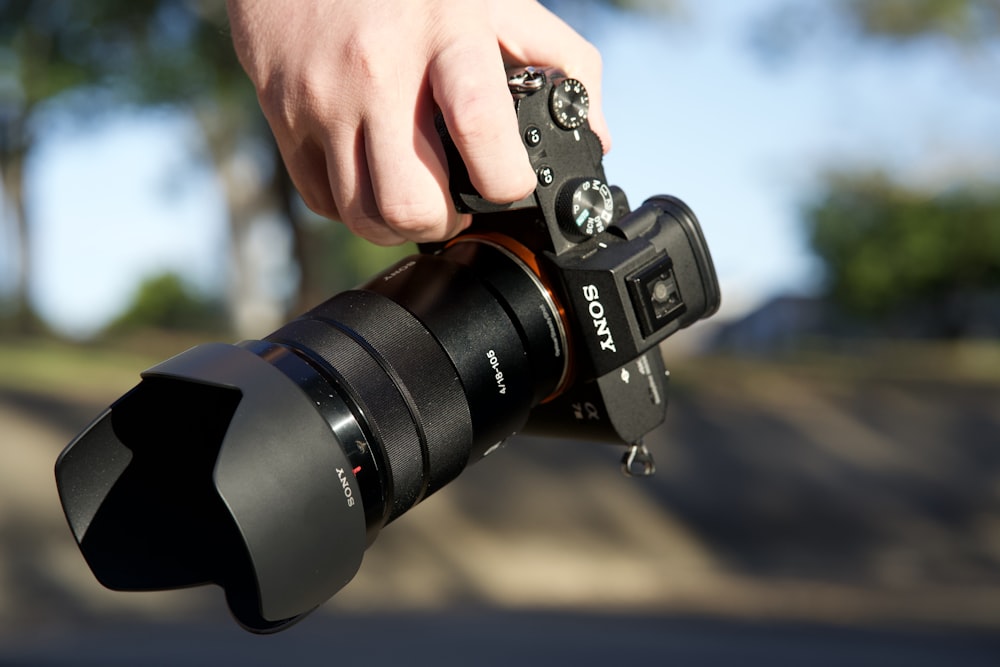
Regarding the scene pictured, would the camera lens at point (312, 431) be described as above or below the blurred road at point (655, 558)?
above

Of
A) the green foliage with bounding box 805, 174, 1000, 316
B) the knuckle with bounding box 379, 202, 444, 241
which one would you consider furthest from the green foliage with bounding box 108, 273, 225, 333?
the knuckle with bounding box 379, 202, 444, 241

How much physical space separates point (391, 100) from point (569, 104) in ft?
1.05

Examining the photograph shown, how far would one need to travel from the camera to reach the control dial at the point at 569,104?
1310 mm

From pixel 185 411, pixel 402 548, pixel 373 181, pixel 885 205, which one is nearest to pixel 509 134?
pixel 373 181

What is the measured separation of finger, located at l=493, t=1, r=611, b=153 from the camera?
136 centimetres

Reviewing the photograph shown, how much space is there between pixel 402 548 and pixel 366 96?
730cm

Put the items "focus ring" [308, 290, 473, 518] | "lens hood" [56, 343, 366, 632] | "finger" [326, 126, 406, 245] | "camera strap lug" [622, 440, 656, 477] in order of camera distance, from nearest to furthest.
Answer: "lens hood" [56, 343, 366, 632] → "finger" [326, 126, 406, 245] → "focus ring" [308, 290, 473, 518] → "camera strap lug" [622, 440, 656, 477]

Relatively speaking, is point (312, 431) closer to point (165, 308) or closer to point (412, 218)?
point (412, 218)

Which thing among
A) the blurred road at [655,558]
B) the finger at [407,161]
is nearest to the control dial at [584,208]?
the finger at [407,161]

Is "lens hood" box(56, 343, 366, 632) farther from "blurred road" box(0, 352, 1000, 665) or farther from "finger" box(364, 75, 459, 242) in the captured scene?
"blurred road" box(0, 352, 1000, 665)

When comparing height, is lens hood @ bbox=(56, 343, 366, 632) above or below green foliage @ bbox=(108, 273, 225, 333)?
above

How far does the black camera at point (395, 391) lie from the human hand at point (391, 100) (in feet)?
0.17

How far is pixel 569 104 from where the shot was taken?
132cm

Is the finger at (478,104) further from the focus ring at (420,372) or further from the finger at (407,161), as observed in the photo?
the focus ring at (420,372)
